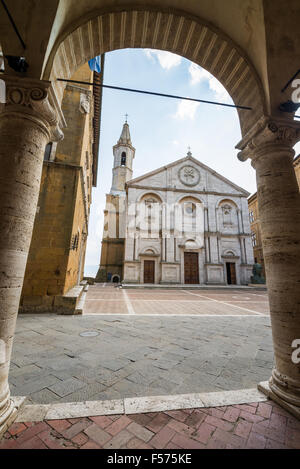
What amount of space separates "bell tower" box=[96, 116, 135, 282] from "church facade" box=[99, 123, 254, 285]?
19cm

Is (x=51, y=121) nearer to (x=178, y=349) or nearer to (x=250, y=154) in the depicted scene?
(x=250, y=154)

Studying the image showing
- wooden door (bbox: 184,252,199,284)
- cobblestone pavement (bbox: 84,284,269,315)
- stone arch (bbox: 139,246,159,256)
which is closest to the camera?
cobblestone pavement (bbox: 84,284,269,315)

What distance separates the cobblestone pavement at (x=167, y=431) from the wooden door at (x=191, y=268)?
20.5 meters

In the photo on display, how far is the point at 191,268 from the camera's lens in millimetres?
22453

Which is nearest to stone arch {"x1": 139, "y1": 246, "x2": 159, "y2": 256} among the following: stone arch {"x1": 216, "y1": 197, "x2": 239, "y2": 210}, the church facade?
the church facade

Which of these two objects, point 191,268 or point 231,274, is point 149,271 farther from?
point 231,274

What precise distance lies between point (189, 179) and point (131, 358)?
80.8ft

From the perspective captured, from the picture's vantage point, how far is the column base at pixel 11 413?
172cm

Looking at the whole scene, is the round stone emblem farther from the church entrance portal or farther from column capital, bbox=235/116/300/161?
column capital, bbox=235/116/300/161

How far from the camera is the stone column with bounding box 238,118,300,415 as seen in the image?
2252mm

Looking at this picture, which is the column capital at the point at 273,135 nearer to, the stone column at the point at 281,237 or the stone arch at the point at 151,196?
the stone column at the point at 281,237

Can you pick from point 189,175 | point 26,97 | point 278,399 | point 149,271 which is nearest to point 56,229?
point 26,97

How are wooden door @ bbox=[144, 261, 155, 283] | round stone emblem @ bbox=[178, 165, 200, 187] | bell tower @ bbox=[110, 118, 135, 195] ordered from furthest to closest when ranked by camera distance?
1. bell tower @ bbox=[110, 118, 135, 195]
2. round stone emblem @ bbox=[178, 165, 200, 187]
3. wooden door @ bbox=[144, 261, 155, 283]
